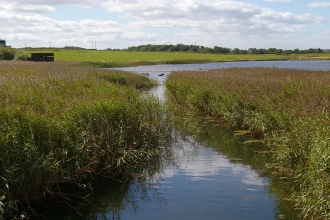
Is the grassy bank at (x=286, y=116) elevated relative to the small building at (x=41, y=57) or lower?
lower

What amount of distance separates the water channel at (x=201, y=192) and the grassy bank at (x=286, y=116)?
1.91ft

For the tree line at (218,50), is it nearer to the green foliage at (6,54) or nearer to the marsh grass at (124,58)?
the marsh grass at (124,58)

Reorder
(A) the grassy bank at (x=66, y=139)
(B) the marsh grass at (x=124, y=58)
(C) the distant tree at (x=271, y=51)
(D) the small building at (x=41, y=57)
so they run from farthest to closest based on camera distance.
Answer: (C) the distant tree at (x=271, y=51) < (B) the marsh grass at (x=124, y=58) < (D) the small building at (x=41, y=57) < (A) the grassy bank at (x=66, y=139)

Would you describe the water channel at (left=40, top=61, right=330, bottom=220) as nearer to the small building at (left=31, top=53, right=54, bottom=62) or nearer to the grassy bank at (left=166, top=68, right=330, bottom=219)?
the grassy bank at (left=166, top=68, right=330, bottom=219)

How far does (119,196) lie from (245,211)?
302cm

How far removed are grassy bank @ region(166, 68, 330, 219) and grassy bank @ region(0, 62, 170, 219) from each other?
340cm

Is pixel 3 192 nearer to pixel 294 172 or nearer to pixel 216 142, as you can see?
pixel 294 172

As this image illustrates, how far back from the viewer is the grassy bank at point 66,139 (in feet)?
27.4

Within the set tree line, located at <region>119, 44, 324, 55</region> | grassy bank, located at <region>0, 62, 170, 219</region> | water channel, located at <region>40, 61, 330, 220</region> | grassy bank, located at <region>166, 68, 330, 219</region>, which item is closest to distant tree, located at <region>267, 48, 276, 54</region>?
tree line, located at <region>119, 44, 324, 55</region>

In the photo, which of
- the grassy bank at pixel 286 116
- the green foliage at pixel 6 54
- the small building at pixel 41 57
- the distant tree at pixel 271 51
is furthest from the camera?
the distant tree at pixel 271 51

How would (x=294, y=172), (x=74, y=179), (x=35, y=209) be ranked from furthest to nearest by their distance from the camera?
(x=294, y=172) < (x=74, y=179) < (x=35, y=209)

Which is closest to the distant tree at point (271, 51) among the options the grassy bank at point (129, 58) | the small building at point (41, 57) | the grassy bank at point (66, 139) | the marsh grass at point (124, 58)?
the grassy bank at point (129, 58)

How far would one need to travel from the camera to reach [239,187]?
1034cm

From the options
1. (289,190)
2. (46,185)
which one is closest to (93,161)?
(46,185)
